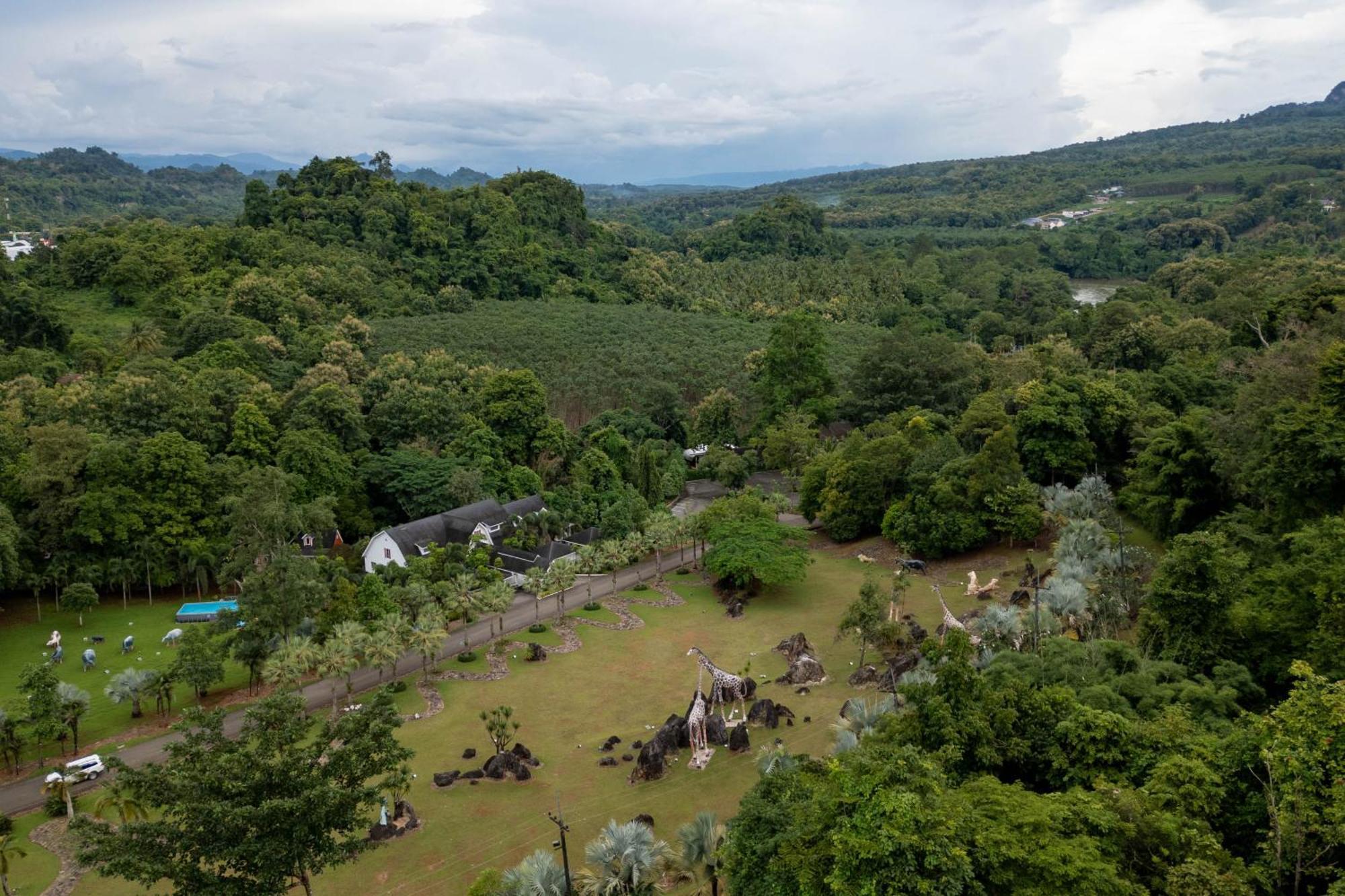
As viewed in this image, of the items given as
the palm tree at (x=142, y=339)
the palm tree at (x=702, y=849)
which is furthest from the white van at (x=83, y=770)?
the palm tree at (x=142, y=339)

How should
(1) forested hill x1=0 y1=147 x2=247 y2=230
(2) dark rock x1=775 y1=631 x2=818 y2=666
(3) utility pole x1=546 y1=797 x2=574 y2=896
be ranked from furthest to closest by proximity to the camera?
1. (1) forested hill x1=0 y1=147 x2=247 y2=230
2. (2) dark rock x1=775 y1=631 x2=818 y2=666
3. (3) utility pole x1=546 y1=797 x2=574 y2=896

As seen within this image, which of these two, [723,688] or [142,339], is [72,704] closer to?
[723,688]

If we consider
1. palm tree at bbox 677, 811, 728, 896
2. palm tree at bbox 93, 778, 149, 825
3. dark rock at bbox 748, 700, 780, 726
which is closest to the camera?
palm tree at bbox 677, 811, 728, 896

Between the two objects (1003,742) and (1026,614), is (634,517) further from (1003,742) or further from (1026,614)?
(1003,742)

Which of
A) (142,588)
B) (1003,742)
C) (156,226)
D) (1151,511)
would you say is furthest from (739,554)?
(156,226)

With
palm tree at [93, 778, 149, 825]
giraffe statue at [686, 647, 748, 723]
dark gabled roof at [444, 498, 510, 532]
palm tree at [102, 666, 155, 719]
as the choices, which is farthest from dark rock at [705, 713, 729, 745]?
dark gabled roof at [444, 498, 510, 532]

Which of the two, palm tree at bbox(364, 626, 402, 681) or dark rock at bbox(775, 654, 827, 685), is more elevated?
palm tree at bbox(364, 626, 402, 681)

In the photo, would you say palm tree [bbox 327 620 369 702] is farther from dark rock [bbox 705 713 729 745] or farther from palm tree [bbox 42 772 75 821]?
dark rock [bbox 705 713 729 745]
